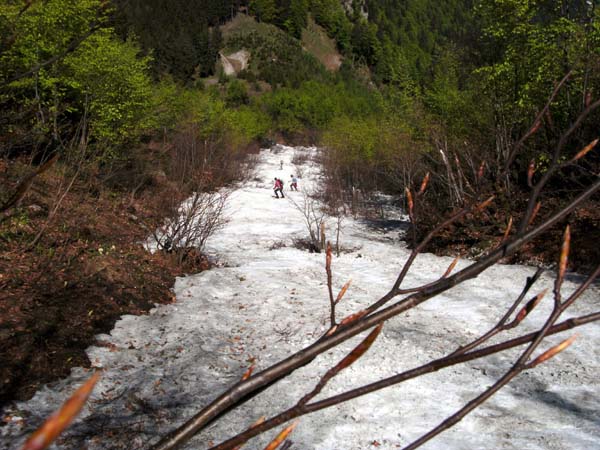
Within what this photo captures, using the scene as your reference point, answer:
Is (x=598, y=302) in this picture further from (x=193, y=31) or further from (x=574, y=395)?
(x=193, y=31)

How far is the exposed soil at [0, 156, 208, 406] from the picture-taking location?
4516 mm

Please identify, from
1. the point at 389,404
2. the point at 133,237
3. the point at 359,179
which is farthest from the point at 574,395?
the point at 359,179

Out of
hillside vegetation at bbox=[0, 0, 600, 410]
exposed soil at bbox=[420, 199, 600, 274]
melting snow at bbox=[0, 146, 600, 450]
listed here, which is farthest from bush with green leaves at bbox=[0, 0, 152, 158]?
exposed soil at bbox=[420, 199, 600, 274]

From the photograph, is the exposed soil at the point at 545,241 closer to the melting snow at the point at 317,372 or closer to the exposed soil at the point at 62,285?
the melting snow at the point at 317,372

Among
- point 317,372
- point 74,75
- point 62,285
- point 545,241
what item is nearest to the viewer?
point 317,372

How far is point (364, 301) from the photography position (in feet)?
23.7

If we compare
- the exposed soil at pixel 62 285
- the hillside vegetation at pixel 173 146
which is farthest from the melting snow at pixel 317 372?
the hillside vegetation at pixel 173 146

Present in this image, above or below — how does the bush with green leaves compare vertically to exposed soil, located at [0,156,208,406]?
above

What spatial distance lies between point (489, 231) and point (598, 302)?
362cm

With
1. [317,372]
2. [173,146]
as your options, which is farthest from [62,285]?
[173,146]

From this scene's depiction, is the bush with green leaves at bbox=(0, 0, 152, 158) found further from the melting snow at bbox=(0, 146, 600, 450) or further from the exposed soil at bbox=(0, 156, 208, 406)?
the melting snow at bbox=(0, 146, 600, 450)

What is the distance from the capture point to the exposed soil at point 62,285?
14.8 ft

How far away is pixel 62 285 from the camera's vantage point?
6.23m

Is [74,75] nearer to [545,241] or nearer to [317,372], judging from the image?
[317,372]
